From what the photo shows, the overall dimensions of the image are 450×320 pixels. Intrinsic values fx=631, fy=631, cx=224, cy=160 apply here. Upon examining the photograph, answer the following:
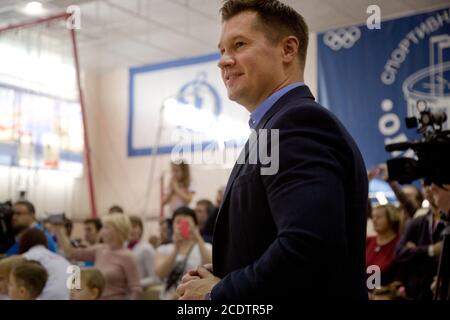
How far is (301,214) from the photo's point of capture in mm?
861

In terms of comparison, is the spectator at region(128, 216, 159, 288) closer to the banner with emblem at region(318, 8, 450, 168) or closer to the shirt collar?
the banner with emblem at region(318, 8, 450, 168)

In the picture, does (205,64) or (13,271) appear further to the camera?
(205,64)

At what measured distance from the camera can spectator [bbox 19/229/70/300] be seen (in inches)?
109

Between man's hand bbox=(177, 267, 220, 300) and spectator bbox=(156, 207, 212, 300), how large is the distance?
2245 millimetres

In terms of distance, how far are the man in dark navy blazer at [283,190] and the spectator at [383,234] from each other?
6.83 ft

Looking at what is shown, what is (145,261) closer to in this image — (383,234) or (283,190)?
(383,234)

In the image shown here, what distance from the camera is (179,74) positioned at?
23.0 ft

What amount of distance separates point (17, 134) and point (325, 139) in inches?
163

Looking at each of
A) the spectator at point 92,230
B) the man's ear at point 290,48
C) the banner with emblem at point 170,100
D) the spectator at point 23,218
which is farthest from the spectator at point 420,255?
the banner with emblem at point 170,100

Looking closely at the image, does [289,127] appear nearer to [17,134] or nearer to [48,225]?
[48,225]

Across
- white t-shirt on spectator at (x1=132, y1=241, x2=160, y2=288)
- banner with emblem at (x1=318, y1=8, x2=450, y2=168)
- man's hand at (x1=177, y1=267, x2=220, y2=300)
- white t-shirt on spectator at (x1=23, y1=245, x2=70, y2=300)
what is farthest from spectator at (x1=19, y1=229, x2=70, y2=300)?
banner with emblem at (x1=318, y1=8, x2=450, y2=168)

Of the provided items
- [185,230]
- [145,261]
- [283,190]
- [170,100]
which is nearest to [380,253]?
[185,230]

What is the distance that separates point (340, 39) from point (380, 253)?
2087 mm
